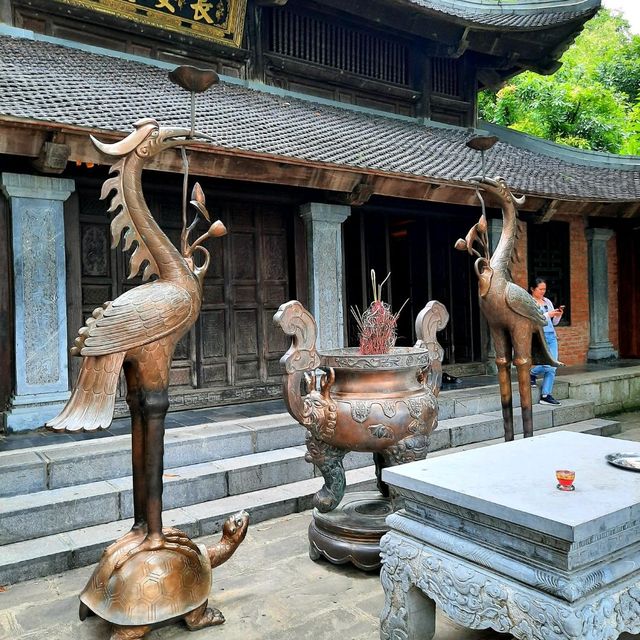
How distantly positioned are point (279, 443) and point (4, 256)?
3.33 metres

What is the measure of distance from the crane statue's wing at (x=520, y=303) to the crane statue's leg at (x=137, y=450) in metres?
2.80

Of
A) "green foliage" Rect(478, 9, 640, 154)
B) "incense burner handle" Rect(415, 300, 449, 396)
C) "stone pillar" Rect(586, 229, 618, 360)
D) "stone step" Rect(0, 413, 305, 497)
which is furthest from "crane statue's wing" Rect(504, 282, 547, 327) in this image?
"green foliage" Rect(478, 9, 640, 154)

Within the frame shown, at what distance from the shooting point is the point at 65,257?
601 centimetres

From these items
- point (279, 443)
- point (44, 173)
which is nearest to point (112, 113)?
point (44, 173)

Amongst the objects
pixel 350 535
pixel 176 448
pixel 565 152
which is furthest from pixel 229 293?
pixel 565 152

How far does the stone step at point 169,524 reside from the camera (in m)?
3.51

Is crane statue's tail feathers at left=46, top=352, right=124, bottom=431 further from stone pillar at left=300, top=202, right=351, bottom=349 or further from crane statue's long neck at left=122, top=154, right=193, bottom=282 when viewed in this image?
stone pillar at left=300, top=202, right=351, bottom=349

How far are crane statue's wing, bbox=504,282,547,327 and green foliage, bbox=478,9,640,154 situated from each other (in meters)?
15.4

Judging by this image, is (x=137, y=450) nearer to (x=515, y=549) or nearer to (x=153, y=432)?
(x=153, y=432)

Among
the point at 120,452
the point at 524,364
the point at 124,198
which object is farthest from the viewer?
the point at 120,452

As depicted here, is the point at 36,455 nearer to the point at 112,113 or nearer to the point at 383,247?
the point at 112,113

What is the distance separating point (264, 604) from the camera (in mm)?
3127

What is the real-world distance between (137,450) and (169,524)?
51.6 inches

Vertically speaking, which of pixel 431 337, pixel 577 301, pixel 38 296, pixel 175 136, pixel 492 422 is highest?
pixel 175 136
